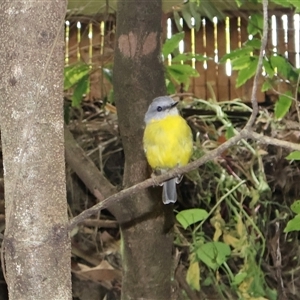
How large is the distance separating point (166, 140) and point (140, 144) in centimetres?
7

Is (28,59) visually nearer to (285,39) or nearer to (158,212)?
(158,212)

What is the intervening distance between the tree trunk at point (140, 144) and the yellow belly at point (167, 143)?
4cm

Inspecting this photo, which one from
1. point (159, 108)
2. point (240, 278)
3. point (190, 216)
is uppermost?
point (159, 108)

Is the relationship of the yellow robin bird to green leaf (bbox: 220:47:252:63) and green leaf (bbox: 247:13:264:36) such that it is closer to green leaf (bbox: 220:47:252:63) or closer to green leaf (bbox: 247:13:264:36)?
green leaf (bbox: 220:47:252:63)

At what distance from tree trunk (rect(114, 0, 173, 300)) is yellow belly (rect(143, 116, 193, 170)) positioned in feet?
0.14

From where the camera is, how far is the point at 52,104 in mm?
886

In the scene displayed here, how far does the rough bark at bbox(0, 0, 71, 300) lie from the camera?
87 centimetres

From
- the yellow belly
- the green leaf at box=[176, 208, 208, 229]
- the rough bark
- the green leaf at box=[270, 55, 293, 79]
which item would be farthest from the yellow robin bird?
the rough bark

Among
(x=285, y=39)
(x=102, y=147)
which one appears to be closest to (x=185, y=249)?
(x=102, y=147)

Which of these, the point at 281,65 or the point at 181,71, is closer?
the point at 281,65

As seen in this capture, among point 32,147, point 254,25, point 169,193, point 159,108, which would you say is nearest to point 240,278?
point 169,193

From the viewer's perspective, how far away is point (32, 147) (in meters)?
0.87

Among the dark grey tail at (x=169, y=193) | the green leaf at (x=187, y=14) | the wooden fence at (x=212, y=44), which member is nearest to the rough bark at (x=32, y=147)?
the dark grey tail at (x=169, y=193)

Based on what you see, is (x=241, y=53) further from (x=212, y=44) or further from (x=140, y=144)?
(x=212, y=44)
